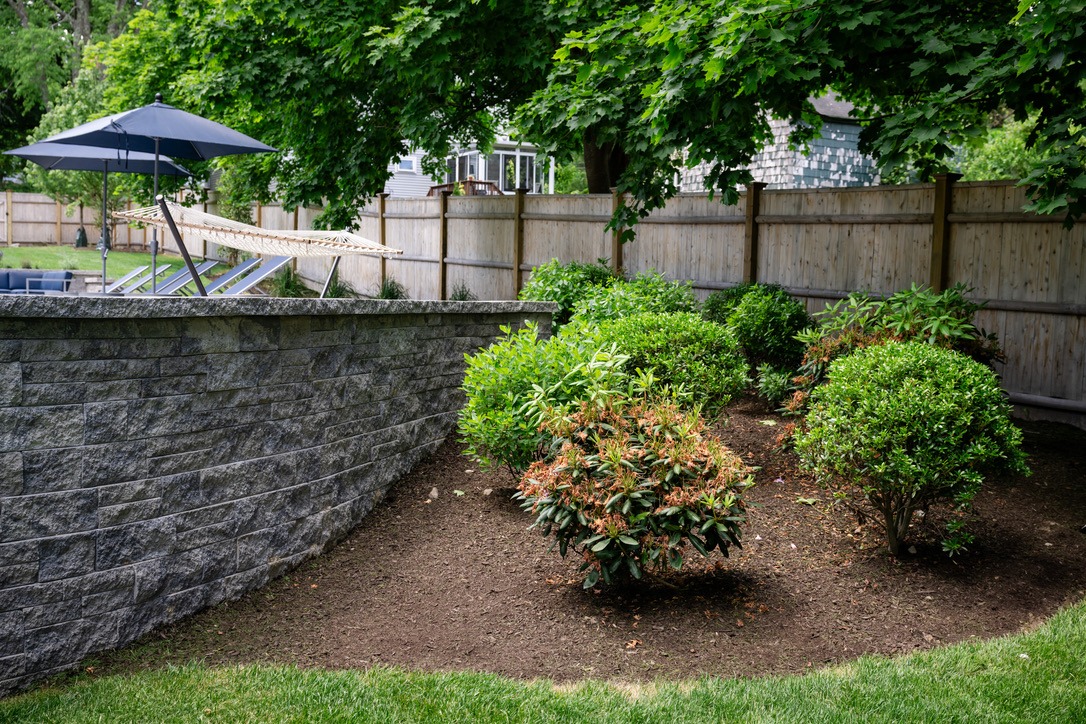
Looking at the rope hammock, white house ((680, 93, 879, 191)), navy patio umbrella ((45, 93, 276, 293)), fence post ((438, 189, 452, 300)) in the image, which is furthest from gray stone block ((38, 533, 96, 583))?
white house ((680, 93, 879, 191))

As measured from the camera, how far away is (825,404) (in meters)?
4.94

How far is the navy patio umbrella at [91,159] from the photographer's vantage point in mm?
10266

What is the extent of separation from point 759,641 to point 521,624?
994 millimetres

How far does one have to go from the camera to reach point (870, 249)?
27.9 feet

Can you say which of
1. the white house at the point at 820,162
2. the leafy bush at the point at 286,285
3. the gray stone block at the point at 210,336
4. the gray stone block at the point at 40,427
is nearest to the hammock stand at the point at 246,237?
the gray stone block at the point at 210,336

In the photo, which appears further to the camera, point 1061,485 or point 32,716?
point 1061,485

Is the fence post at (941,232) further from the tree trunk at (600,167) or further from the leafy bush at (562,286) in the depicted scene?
the tree trunk at (600,167)

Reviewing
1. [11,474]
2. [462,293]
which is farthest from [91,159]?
[11,474]

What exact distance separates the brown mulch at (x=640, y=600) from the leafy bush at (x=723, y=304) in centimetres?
307

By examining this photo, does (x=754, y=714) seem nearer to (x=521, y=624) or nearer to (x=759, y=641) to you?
(x=759, y=641)

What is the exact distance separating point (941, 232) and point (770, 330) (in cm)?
162

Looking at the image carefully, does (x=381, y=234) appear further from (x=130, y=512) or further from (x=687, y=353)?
(x=130, y=512)

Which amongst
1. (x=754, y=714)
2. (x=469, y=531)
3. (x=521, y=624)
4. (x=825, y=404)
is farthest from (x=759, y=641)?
(x=469, y=531)

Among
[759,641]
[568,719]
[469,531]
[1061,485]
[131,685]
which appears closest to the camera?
[568,719]
